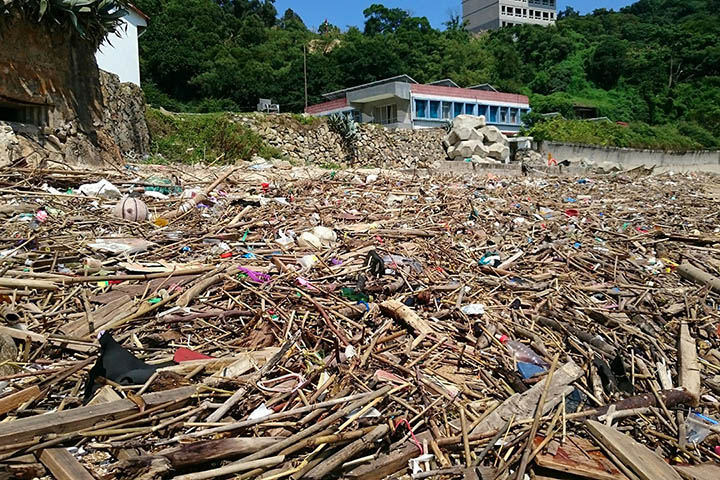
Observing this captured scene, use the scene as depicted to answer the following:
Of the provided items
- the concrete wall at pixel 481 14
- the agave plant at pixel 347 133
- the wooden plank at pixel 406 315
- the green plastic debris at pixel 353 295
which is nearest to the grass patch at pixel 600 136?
the agave plant at pixel 347 133

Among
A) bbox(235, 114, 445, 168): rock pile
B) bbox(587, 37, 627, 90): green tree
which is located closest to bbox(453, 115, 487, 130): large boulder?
bbox(235, 114, 445, 168): rock pile

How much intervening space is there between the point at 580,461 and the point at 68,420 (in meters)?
2.11

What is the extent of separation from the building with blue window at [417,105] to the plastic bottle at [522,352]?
1084 inches

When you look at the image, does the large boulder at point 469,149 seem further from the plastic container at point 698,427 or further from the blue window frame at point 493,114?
the plastic container at point 698,427

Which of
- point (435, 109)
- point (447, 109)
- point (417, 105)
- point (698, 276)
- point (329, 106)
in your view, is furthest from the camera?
point (329, 106)

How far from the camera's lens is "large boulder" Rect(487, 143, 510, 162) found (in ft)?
61.7

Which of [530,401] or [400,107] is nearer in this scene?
[530,401]

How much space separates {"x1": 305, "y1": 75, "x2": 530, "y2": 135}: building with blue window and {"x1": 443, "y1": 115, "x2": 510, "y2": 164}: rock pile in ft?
28.6

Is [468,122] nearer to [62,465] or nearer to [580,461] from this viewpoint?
[580,461]

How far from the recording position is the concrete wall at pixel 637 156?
2027 centimetres

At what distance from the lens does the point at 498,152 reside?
19.0 meters

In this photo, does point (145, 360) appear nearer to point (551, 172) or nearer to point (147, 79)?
point (551, 172)

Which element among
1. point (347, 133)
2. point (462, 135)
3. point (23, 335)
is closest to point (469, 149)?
point (462, 135)

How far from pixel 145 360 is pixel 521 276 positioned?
10.0 feet
